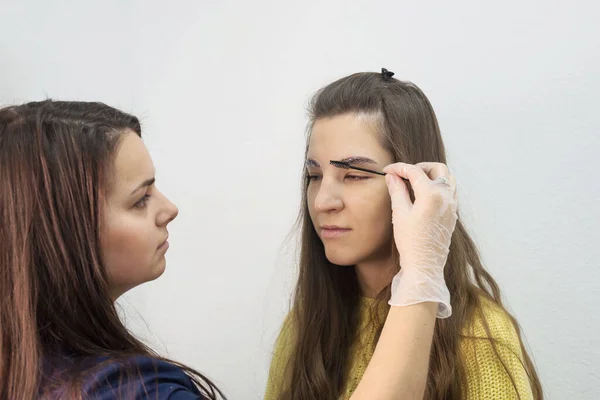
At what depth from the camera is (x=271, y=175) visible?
1433 mm

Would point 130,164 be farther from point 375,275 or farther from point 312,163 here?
point 375,275

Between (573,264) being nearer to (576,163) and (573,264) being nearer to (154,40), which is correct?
(576,163)

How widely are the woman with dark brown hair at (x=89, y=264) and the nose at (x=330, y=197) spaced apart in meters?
0.15

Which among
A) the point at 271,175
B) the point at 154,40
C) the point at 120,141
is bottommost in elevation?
the point at 271,175

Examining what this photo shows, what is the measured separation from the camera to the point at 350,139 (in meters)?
0.98

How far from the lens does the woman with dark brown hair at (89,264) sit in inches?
27.7

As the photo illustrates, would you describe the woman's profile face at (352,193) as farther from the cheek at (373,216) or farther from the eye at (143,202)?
the eye at (143,202)

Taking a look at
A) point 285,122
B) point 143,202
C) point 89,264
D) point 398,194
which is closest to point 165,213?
point 143,202

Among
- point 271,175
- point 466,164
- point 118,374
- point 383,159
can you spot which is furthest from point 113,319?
point 466,164

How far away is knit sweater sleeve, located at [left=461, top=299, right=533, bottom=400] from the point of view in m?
0.89

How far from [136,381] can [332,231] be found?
452mm

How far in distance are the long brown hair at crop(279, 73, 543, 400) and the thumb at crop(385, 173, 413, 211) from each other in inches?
3.0

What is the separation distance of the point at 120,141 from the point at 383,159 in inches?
18.1

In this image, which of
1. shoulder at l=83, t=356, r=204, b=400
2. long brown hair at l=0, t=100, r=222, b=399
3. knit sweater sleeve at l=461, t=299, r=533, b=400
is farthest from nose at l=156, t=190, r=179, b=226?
knit sweater sleeve at l=461, t=299, r=533, b=400
